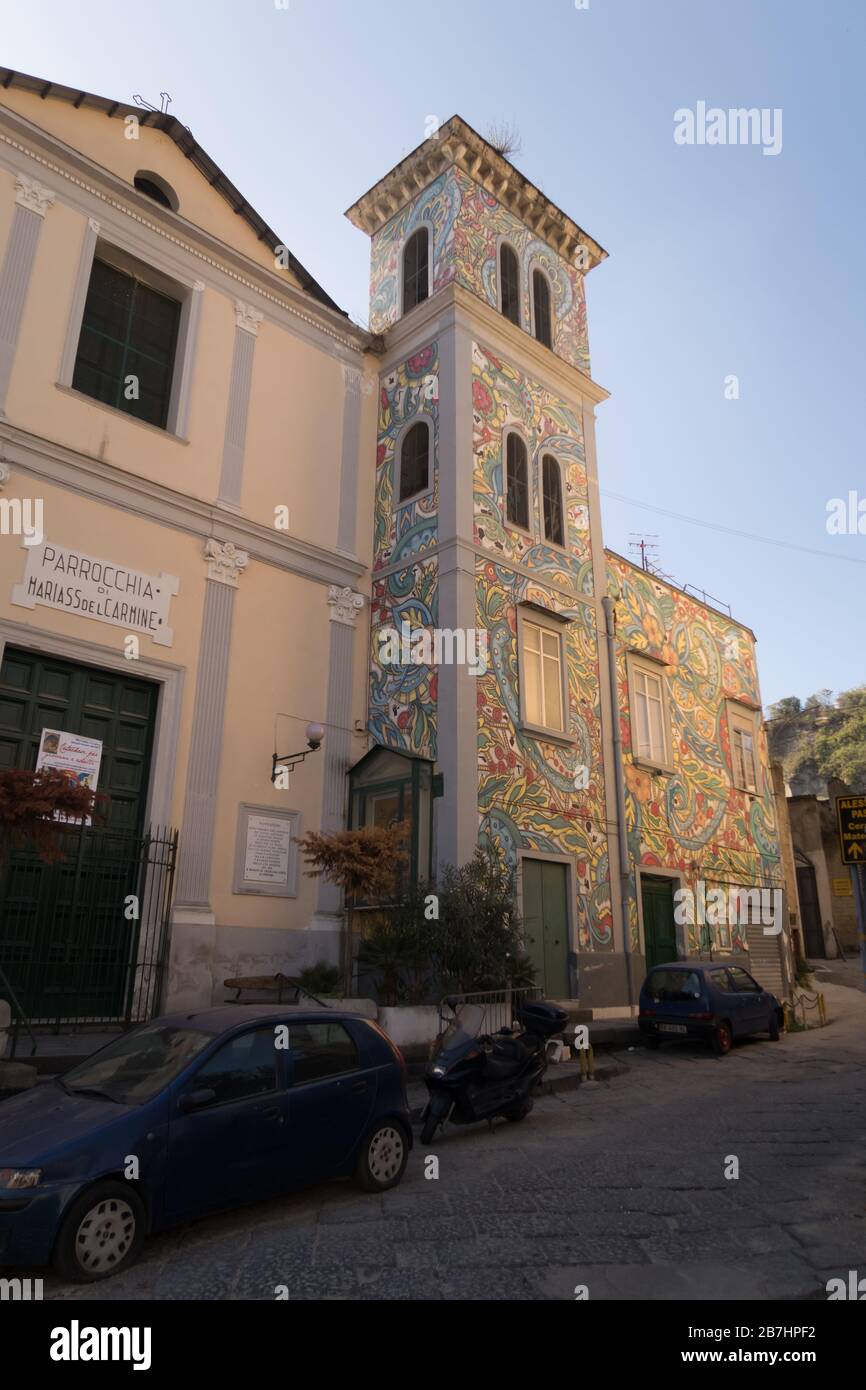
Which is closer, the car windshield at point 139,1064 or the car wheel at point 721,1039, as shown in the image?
the car windshield at point 139,1064

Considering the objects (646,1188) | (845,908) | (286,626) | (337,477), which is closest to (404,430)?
(337,477)

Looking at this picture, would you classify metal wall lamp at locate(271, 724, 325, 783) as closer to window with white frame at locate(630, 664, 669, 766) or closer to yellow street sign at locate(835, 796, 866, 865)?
window with white frame at locate(630, 664, 669, 766)

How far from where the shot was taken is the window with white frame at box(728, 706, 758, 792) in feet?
71.5

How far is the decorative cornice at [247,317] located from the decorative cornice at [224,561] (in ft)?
13.3

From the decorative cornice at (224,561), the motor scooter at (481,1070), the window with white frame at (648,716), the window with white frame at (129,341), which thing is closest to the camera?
the motor scooter at (481,1070)

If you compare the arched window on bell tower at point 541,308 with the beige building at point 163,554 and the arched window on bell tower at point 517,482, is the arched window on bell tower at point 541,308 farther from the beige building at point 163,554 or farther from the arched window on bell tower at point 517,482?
the beige building at point 163,554

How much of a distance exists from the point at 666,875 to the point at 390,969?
797 centimetres

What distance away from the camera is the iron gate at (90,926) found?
35.9 ft

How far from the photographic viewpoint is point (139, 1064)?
5949 mm

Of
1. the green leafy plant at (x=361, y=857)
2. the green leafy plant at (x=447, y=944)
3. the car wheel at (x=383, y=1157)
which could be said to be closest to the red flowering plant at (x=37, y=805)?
the green leafy plant at (x=361, y=857)

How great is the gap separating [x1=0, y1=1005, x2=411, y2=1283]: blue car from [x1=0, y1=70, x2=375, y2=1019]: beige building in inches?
200

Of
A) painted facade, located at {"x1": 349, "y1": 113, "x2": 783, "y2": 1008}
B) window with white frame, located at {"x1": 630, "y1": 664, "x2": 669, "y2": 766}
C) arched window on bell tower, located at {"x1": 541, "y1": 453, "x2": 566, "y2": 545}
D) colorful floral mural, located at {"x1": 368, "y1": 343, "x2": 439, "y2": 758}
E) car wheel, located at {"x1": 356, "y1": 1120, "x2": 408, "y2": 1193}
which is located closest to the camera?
car wheel, located at {"x1": 356, "y1": 1120, "x2": 408, "y2": 1193}

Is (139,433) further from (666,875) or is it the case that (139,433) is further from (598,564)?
(666,875)

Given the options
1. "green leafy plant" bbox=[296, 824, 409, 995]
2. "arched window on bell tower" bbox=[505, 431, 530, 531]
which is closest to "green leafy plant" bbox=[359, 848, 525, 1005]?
"green leafy plant" bbox=[296, 824, 409, 995]
